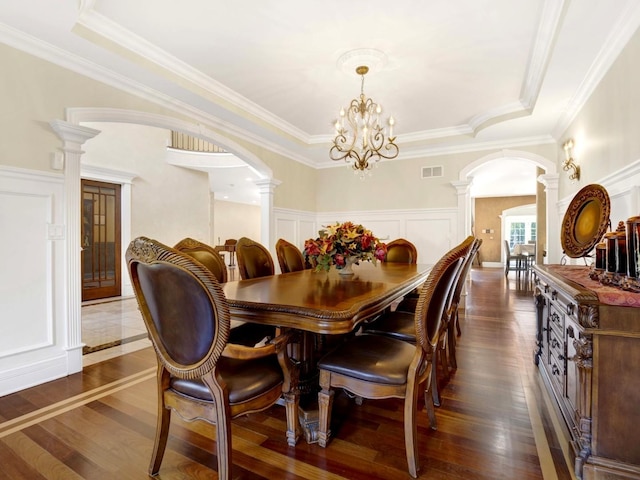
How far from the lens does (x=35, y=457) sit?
162 cm

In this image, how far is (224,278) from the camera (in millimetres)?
2482

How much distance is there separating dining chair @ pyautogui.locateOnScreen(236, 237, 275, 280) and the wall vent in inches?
149

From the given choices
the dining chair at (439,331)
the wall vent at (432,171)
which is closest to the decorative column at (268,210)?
the wall vent at (432,171)

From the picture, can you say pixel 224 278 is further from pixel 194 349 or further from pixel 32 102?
pixel 32 102

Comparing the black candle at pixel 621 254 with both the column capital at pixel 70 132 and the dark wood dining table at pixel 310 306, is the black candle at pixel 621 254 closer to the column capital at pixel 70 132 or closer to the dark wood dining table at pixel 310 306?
the dark wood dining table at pixel 310 306

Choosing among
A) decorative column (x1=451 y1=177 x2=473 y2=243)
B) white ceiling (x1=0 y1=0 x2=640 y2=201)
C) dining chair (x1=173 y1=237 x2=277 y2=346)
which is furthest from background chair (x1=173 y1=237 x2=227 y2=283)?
decorative column (x1=451 y1=177 x2=473 y2=243)

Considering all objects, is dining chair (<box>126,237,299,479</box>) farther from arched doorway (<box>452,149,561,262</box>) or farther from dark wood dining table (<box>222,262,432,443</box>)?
arched doorway (<box>452,149,561,262</box>)

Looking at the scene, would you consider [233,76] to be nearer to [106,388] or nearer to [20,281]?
[20,281]

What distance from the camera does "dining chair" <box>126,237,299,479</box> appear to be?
1.16m

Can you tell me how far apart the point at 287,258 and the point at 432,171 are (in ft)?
11.6

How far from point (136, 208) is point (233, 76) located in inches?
170

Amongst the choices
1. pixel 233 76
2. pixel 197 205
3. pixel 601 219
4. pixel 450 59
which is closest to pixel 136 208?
pixel 197 205

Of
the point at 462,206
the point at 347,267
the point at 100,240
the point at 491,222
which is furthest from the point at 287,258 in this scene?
the point at 491,222

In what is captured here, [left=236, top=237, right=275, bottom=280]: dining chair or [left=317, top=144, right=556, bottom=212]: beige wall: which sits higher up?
[left=317, top=144, right=556, bottom=212]: beige wall
